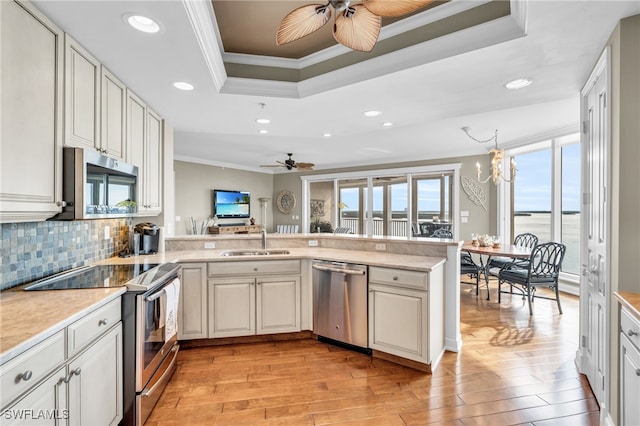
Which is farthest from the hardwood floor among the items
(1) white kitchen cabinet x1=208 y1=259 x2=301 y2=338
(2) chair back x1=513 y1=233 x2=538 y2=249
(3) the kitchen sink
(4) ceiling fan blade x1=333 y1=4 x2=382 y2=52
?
(4) ceiling fan blade x1=333 y1=4 x2=382 y2=52

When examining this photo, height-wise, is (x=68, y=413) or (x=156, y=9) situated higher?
(x=156, y=9)

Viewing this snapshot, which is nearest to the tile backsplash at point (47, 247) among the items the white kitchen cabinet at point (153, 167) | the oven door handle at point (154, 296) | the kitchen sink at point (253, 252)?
the white kitchen cabinet at point (153, 167)

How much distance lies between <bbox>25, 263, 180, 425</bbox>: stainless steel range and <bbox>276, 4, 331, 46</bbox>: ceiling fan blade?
1.68 metres

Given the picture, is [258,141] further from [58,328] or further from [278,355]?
[58,328]

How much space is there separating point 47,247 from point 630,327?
3.32 meters

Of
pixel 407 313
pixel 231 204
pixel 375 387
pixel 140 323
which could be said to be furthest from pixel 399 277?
pixel 231 204

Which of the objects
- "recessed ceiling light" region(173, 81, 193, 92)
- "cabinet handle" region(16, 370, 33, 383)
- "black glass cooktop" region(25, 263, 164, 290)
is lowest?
"cabinet handle" region(16, 370, 33, 383)

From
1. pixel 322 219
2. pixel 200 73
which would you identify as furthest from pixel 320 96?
pixel 322 219

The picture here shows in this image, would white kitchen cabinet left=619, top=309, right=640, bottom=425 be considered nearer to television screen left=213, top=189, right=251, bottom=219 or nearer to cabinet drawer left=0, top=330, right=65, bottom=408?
cabinet drawer left=0, top=330, right=65, bottom=408

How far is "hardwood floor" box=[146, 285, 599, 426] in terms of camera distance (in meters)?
1.94

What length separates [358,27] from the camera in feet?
5.14

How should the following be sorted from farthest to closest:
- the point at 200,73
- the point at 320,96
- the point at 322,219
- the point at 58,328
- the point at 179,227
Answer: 1. the point at 322,219
2. the point at 179,227
3. the point at 320,96
4. the point at 200,73
5. the point at 58,328

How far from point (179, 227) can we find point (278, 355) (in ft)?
15.9

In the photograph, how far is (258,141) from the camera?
5363mm
